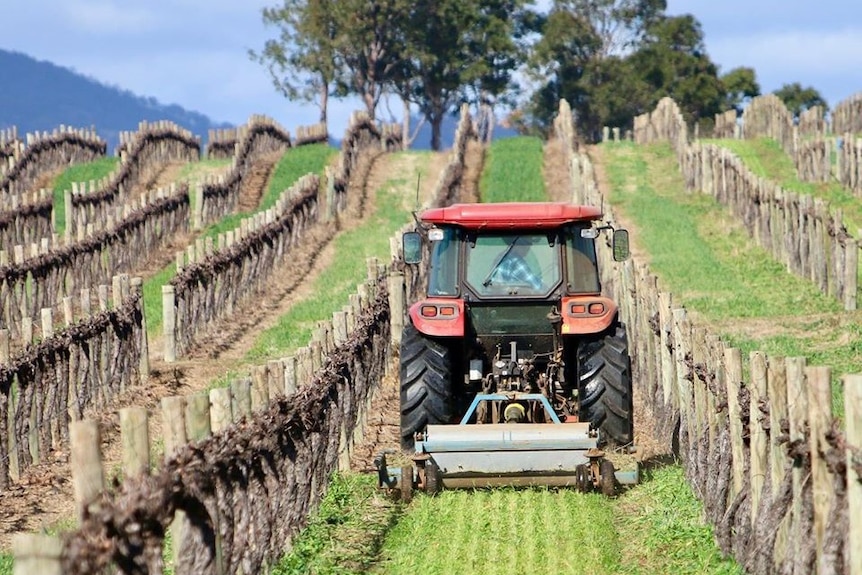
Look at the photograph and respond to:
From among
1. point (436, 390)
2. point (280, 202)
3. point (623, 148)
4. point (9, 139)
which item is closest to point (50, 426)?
point (436, 390)

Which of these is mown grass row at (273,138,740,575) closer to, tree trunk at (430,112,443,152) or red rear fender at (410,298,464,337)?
red rear fender at (410,298,464,337)

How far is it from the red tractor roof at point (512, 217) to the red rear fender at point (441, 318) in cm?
67

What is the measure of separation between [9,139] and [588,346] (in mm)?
36287

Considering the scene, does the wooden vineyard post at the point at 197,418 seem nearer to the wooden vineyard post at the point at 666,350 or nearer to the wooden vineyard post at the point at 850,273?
the wooden vineyard post at the point at 666,350

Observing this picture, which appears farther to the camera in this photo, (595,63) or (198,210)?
(595,63)

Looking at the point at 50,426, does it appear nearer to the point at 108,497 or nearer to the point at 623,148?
the point at 108,497

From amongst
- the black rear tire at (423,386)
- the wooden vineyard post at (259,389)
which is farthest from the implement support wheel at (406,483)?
the wooden vineyard post at (259,389)

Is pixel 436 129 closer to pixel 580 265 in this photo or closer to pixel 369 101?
pixel 369 101

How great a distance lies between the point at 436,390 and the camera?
11.6 metres

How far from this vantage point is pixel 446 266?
1227cm

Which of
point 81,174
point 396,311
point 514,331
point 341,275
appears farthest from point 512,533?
point 81,174

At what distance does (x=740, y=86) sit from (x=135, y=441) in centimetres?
6653

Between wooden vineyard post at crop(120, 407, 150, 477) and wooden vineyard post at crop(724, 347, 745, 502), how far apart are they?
349 cm

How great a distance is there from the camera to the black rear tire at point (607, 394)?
11.5 metres
